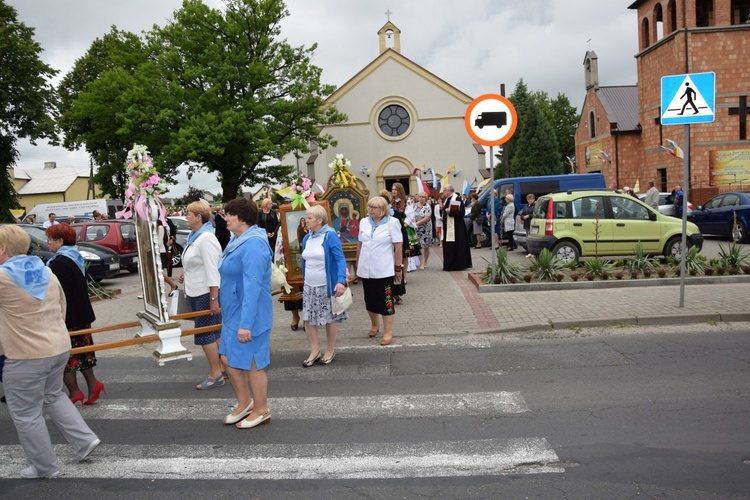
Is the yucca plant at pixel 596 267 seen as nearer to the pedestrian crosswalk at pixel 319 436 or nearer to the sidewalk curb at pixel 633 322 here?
the sidewalk curb at pixel 633 322

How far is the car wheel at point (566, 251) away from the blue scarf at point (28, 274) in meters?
11.3

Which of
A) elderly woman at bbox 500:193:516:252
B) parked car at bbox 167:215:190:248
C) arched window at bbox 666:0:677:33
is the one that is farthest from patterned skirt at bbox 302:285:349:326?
arched window at bbox 666:0:677:33

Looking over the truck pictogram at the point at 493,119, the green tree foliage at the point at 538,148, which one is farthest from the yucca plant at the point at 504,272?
the green tree foliage at the point at 538,148

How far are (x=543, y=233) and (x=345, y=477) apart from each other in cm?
1065

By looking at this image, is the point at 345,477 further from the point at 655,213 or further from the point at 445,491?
the point at 655,213

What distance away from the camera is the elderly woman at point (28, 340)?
4.33 metres

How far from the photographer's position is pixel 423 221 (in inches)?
567

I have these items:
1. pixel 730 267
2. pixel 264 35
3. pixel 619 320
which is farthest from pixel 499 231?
pixel 264 35

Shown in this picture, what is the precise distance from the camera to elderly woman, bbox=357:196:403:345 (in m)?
7.97

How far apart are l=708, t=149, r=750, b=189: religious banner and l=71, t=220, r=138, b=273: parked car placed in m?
30.5

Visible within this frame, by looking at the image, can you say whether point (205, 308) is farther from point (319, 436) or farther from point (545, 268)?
point (545, 268)

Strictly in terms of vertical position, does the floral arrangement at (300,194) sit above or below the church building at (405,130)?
below

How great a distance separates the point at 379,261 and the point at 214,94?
28400 mm

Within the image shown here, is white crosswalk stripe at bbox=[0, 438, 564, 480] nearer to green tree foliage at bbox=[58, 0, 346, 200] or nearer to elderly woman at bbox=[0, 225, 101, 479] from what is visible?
elderly woman at bbox=[0, 225, 101, 479]
